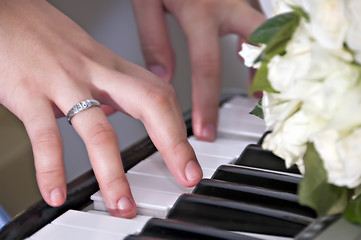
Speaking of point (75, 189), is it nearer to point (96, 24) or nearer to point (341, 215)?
point (341, 215)

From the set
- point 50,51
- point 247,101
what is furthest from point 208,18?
point 50,51

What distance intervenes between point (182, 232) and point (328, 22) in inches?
10.1

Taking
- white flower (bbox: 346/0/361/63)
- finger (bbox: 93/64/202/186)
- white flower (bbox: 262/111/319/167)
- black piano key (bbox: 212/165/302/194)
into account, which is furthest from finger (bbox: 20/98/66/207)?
white flower (bbox: 346/0/361/63)

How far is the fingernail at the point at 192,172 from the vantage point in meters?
0.70

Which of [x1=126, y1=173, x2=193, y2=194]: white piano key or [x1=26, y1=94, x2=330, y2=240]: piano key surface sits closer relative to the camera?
[x1=26, y1=94, x2=330, y2=240]: piano key surface

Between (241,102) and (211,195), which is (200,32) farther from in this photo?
(211,195)

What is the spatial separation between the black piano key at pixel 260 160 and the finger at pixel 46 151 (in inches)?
10.0

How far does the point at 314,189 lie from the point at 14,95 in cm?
49

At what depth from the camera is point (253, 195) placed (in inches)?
24.2

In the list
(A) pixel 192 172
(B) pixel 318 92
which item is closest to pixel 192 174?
(A) pixel 192 172

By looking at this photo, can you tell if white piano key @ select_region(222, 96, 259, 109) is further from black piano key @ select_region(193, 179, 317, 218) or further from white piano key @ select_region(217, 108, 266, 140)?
black piano key @ select_region(193, 179, 317, 218)

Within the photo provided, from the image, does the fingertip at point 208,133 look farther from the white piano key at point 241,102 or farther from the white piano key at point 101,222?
the white piano key at point 101,222

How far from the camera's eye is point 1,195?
5.24 feet

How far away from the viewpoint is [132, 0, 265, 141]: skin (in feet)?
3.84
